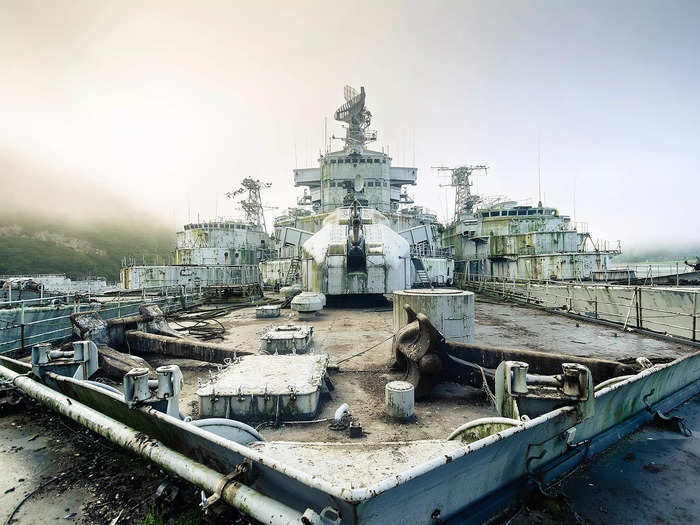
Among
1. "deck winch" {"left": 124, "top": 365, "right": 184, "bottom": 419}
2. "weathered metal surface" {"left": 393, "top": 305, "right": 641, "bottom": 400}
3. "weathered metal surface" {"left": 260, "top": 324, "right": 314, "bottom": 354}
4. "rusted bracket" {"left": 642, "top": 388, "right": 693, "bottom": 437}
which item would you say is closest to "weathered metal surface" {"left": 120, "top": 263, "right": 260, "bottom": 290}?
"weathered metal surface" {"left": 260, "top": 324, "right": 314, "bottom": 354}

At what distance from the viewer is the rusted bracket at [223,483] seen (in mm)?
1652

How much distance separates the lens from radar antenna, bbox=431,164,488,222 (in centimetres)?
4284

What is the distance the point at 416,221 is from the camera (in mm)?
30234

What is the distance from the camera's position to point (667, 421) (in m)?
3.37

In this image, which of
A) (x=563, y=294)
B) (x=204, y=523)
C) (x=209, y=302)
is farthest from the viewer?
(x=209, y=302)

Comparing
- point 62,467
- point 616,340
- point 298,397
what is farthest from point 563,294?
point 62,467

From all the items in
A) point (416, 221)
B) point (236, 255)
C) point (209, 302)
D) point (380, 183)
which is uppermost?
point (380, 183)

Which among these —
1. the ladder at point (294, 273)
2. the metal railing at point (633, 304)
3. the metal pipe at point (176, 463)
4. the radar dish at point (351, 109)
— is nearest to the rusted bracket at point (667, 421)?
the metal pipe at point (176, 463)

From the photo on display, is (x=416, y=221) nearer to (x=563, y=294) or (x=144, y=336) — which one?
(x=563, y=294)

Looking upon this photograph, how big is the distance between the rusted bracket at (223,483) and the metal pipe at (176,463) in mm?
10

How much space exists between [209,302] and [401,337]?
52.7ft

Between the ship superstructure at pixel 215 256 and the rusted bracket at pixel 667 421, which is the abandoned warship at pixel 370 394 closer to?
the rusted bracket at pixel 667 421

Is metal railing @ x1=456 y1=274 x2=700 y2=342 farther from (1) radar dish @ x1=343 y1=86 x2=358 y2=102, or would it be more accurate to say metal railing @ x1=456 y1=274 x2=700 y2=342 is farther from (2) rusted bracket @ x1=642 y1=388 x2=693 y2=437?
(1) radar dish @ x1=343 y1=86 x2=358 y2=102

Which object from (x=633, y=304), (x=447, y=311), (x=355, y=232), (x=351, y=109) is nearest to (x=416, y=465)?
(x=447, y=311)
